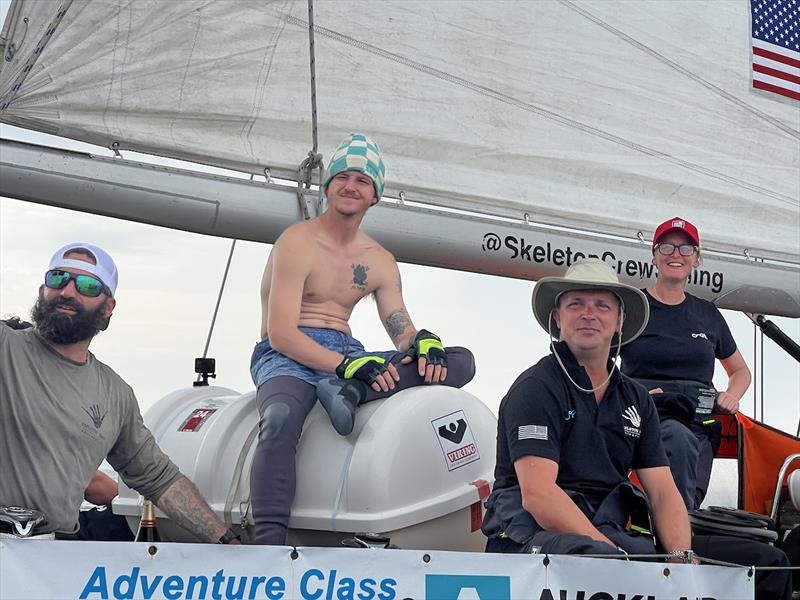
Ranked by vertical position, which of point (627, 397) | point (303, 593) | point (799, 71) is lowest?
point (303, 593)

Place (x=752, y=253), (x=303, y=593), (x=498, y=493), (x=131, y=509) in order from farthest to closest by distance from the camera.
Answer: (x=752, y=253), (x=131, y=509), (x=498, y=493), (x=303, y=593)

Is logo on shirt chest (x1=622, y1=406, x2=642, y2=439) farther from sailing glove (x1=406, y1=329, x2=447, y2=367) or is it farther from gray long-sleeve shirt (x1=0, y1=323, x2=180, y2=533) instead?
gray long-sleeve shirt (x1=0, y1=323, x2=180, y2=533)

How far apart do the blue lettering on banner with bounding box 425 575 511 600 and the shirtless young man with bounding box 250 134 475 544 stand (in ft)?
2.17

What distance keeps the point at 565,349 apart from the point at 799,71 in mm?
3350

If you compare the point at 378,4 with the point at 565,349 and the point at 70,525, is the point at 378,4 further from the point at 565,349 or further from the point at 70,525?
the point at 70,525

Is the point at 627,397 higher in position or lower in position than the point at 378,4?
lower

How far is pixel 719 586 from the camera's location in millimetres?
2984

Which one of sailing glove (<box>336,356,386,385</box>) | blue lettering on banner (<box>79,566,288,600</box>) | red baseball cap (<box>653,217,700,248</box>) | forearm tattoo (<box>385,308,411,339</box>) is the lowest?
blue lettering on banner (<box>79,566,288,600</box>)

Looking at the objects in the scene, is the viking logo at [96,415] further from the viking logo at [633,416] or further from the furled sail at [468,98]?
the furled sail at [468,98]

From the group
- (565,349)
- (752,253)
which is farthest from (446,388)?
(752,253)

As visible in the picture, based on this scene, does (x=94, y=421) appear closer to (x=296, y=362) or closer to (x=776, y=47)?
(x=296, y=362)

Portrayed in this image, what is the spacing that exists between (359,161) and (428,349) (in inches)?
23.5

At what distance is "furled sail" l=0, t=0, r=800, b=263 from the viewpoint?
4.26 m

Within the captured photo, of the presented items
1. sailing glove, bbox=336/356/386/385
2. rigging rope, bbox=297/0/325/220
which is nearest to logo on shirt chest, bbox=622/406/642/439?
sailing glove, bbox=336/356/386/385
